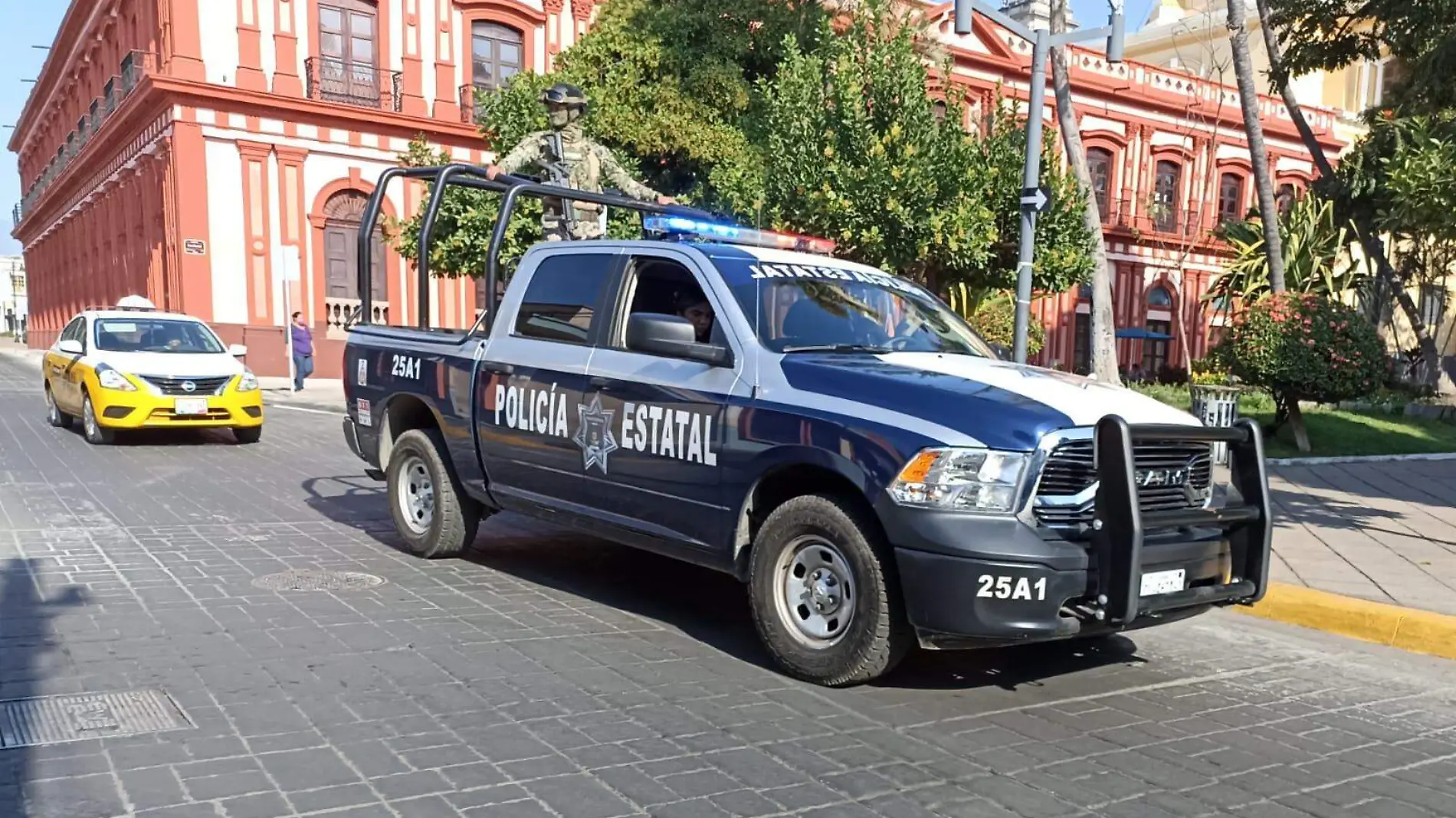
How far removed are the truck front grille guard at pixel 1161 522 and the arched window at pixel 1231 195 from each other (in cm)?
3746

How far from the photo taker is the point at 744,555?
197 inches

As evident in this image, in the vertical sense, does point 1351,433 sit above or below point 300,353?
below

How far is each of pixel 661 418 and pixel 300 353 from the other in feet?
62.0

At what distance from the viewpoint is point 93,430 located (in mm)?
12211

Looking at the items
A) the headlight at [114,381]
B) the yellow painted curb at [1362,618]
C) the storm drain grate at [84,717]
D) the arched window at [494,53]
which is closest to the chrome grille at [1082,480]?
the yellow painted curb at [1362,618]

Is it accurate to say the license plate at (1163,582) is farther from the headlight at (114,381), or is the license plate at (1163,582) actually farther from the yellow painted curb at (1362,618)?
the headlight at (114,381)

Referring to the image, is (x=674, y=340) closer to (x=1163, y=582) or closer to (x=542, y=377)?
(x=542, y=377)

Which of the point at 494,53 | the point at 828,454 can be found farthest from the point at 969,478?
the point at 494,53

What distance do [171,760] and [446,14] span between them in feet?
87.6

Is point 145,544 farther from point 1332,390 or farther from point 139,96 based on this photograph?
point 139,96


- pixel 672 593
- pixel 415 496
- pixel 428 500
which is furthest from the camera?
pixel 415 496

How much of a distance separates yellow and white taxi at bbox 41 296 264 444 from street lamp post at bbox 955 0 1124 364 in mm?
9309

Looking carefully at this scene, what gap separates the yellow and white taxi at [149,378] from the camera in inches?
467

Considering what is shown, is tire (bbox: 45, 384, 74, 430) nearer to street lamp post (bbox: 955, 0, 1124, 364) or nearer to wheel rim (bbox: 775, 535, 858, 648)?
street lamp post (bbox: 955, 0, 1124, 364)
